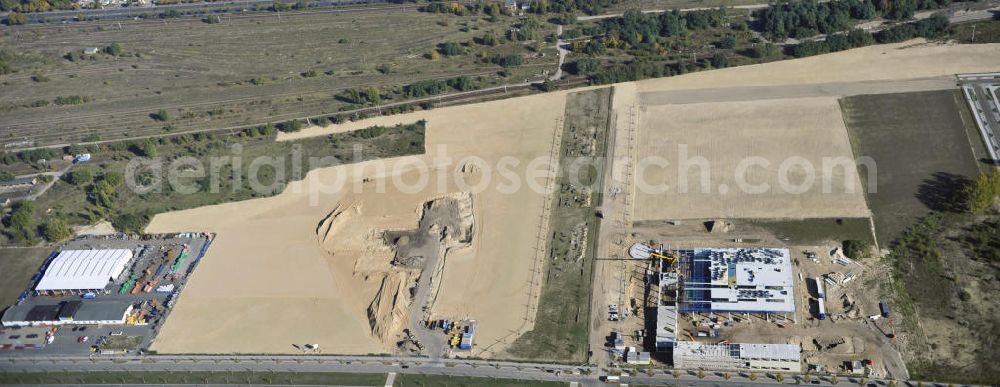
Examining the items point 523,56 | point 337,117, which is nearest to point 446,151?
point 337,117

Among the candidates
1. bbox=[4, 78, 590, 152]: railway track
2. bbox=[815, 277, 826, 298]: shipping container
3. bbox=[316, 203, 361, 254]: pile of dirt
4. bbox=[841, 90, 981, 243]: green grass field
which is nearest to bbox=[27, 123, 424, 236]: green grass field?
bbox=[4, 78, 590, 152]: railway track

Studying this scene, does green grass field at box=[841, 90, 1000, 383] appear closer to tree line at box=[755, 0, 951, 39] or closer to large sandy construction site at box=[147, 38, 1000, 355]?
large sandy construction site at box=[147, 38, 1000, 355]

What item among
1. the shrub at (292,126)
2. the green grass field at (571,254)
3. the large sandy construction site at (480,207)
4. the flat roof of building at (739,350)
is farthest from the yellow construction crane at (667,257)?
the shrub at (292,126)

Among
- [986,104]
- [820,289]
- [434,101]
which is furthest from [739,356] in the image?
[434,101]

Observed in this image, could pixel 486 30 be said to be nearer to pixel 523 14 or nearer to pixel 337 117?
pixel 523 14

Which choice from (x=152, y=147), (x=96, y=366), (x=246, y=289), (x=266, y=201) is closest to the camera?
(x=96, y=366)

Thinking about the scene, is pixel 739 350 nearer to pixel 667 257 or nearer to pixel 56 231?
pixel 667 257
